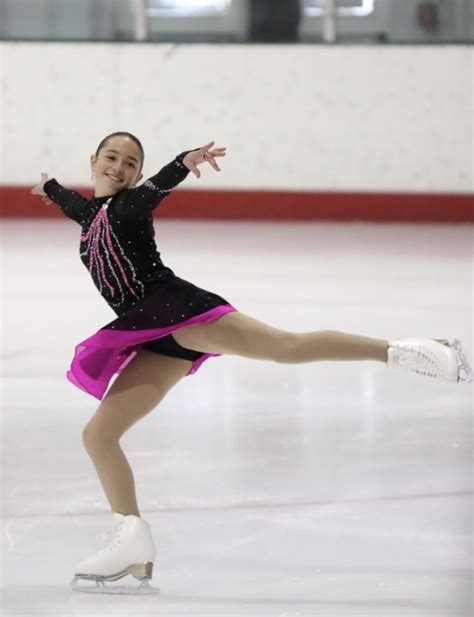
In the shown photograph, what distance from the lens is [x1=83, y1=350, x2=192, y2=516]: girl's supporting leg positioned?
104 inches

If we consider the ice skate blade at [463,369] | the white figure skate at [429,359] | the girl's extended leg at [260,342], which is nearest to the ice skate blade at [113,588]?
the girl's extended leg at [260,342]

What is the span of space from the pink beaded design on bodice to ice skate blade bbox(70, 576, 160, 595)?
620 millimetres

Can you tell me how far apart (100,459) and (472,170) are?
24.3ft

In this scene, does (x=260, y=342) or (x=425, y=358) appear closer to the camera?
(x=260, y=342)

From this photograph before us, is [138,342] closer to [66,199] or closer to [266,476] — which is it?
[66,199]

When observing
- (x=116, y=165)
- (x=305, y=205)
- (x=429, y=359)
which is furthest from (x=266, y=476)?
(x=305, y=205)

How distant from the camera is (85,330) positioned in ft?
18.1

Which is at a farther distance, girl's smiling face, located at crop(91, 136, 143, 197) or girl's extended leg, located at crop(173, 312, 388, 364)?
girl's smiling face, located at crop(91, 136, 143, 197)

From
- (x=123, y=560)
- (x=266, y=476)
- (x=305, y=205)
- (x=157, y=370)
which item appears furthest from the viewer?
(x=305, y=205)

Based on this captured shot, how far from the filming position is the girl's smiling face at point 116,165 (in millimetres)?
2750

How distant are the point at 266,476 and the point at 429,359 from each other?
823 mm

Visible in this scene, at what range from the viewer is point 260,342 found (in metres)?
2.66

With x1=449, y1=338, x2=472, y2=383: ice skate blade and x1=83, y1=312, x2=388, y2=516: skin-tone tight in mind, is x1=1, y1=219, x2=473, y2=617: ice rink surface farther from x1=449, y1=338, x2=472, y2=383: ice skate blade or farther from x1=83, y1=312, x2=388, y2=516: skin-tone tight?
x1=449, y1=338, x2=472, y2=383: ice skate blade

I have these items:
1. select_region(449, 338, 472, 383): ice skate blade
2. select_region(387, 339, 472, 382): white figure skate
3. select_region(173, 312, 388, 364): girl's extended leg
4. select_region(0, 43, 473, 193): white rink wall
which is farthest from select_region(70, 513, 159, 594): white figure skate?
select_region(0, 43, 473, 193): white rink wall
